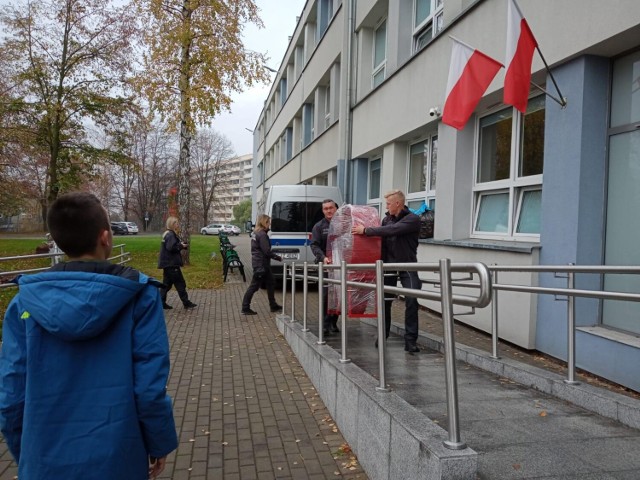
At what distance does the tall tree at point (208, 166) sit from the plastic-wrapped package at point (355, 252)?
61.3 metres

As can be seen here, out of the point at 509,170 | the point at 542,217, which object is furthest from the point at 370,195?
the point at 542,217

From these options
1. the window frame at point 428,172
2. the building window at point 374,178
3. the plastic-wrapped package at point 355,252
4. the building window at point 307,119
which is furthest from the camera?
the building window at point 307,119

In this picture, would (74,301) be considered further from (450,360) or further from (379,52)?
(379,52)

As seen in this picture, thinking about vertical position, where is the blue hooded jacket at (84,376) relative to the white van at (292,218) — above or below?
below

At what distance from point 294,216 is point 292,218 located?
0.07 meters

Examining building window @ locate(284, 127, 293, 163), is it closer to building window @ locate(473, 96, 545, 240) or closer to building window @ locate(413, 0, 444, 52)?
building window @ locate(413, 0, 444, 52)

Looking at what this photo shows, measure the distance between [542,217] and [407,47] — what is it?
662 centimetres

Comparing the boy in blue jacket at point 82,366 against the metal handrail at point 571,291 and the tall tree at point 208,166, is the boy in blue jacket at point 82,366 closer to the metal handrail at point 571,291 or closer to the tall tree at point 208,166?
the metal handrail at point 571,291

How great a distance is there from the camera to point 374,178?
45.5ft

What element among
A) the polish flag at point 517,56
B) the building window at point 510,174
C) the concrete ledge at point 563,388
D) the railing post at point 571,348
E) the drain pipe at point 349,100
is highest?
the drain pipe at point 349,100

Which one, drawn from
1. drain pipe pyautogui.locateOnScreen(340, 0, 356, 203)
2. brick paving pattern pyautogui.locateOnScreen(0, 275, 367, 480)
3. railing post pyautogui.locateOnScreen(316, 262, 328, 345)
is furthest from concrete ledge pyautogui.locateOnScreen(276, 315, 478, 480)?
drain pipe pyautogui.locateOnScreen(340, 0, 356, 203)

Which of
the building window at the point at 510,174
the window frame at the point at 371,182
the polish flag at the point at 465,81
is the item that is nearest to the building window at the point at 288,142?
the window frame at the point at 371,182

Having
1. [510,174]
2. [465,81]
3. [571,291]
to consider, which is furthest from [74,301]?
[510,174]

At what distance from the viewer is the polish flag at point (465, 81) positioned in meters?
6.26
